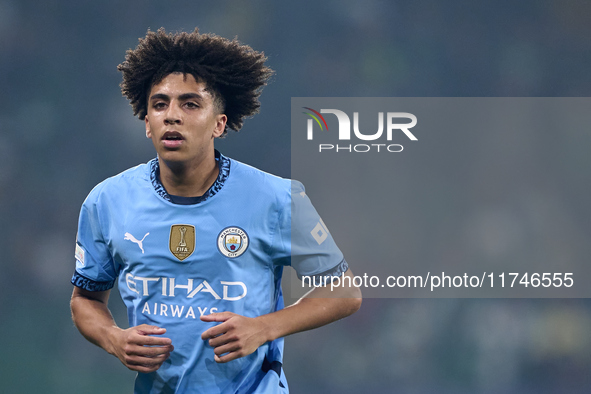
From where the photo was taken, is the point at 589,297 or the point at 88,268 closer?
the point at 88,268

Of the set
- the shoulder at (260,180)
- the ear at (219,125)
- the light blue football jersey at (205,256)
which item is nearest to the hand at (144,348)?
the light blue football jersey at (205,256)

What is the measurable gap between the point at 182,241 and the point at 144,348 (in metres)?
0.39

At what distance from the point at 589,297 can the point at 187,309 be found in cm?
329

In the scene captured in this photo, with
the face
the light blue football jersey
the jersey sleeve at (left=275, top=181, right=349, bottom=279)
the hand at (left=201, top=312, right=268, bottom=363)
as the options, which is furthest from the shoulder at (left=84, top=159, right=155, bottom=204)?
the hand at (left=201, top=312, right=268, bottom=363)

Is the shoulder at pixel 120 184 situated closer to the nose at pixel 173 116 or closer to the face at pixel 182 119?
the face at pixel 182 119

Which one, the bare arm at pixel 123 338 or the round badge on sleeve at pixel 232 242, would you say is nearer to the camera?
the bare arm at pixel 123 338

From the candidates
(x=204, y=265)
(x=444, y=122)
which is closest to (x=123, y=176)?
(x=204, y=265)

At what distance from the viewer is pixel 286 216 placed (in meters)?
2.29

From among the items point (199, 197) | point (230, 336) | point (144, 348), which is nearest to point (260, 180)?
point (199, 197)

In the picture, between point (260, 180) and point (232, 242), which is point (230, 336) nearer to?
point (232, 242)

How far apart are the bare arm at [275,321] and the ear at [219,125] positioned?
2.23 ft

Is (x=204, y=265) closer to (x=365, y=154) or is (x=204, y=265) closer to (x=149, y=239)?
(x=149, y=239)

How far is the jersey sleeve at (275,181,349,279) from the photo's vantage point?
2283 mm

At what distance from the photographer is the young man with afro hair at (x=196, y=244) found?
7.24 feet
